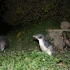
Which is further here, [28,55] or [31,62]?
[28,55]

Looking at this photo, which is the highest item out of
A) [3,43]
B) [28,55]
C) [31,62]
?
[3,43]

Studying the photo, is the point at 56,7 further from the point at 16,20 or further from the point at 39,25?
the point at 16,20

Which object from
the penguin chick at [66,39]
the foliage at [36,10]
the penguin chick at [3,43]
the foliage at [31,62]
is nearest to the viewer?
the foliage at [31,62]

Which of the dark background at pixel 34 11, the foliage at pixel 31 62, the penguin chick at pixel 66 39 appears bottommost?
the foliage at pixel 31 62

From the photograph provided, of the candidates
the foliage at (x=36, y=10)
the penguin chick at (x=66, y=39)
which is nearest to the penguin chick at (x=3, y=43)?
the foliage at (x=36, y=10)

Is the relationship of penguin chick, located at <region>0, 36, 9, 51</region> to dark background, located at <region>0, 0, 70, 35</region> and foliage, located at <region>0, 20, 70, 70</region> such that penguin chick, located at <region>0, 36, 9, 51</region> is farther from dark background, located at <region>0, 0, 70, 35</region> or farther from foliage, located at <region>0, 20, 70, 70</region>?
dark background, located at <region>0, 0, 70, 35</region>

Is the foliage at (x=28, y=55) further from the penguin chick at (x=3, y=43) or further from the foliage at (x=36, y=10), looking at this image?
the foliage at (x=36, y=10)

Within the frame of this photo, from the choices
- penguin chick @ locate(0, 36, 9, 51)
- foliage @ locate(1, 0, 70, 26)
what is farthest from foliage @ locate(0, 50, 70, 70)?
foliage @ locate(1, 0, 70, 26)

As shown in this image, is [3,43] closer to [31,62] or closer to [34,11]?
Answer: [34,11]

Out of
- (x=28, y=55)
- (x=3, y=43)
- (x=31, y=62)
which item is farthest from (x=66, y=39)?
(x=31, y=62)

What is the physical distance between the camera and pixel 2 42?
11.0 metres

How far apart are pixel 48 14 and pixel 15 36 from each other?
6.44ft

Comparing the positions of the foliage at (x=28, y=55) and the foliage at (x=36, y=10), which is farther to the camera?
the foliage at (x=36, y=10)

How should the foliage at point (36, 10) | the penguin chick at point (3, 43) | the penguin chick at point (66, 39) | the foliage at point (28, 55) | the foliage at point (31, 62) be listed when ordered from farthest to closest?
the foliage at point (36, 10)
the penguin chick at point (3, 43)
the penguin chick at point (66, 39)
the foliage at point (28, 55)
the foliage at point (31, 62)
